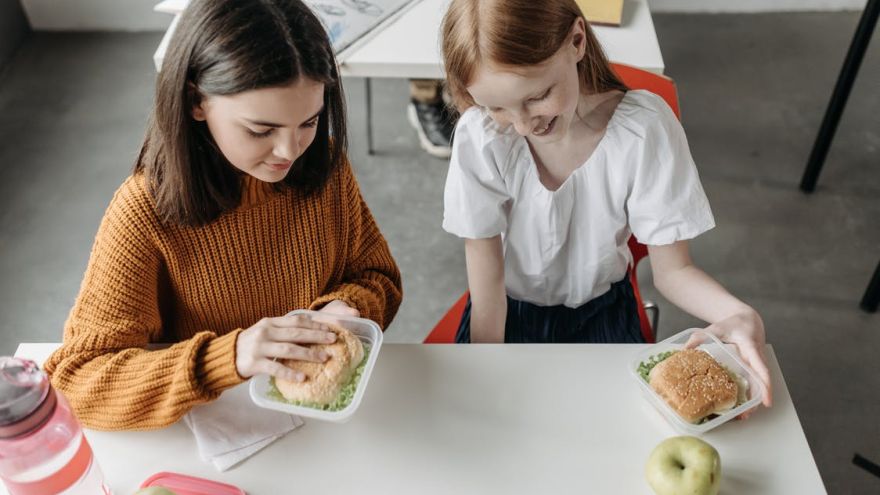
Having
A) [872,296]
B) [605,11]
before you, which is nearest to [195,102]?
[605,11]

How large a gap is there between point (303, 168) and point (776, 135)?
88.8 inches

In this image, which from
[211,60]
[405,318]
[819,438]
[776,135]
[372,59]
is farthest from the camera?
[776,135]

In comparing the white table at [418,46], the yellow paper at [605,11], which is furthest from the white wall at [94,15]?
the yellow paper at [605,11]

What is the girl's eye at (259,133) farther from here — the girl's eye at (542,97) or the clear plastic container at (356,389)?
the girl's eye at (542,97)

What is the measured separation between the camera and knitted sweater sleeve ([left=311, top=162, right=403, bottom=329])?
1.34 metres

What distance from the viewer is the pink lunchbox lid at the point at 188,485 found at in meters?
1.04

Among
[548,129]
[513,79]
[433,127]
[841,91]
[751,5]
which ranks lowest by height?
[433,127]

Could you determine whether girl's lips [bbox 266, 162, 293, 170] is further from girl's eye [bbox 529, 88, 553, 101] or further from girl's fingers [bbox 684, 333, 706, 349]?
girl's fingers [bbox 684, 333, 706, 349]

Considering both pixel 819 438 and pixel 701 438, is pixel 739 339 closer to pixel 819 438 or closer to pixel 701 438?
pixel 701 438

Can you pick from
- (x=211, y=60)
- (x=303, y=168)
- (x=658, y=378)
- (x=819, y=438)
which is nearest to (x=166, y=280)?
(x=303, y=168)

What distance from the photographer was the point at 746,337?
1187 mm

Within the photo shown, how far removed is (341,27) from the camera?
1.97 metres

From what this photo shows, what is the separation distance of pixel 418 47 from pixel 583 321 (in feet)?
2.62

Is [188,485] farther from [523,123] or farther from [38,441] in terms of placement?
[523,123]
